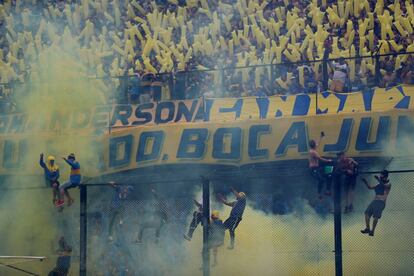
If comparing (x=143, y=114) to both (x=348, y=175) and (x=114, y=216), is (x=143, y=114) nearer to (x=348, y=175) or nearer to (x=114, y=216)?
(x=114, y=216)

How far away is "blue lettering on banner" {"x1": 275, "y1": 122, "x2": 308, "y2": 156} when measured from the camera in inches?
639

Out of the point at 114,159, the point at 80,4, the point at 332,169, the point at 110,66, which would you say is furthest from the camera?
the point at 80,4

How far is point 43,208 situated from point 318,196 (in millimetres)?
5256

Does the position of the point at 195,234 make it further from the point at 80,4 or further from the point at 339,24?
the point at 80,4

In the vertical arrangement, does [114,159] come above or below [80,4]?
below

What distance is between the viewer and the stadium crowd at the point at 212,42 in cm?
1872

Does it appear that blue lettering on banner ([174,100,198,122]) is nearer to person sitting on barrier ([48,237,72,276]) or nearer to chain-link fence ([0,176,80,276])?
chain-link fence ([0,176,80,276])

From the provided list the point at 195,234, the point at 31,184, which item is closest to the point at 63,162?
the point at 31,184

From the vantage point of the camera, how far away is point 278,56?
20.3 meters

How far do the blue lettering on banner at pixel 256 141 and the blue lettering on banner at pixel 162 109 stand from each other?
1.85 m

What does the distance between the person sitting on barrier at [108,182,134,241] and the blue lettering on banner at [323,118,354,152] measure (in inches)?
131

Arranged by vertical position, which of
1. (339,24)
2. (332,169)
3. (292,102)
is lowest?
(332,169)

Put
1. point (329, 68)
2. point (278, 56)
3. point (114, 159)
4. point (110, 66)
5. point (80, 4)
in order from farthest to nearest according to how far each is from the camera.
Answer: point (80, 4) < point (110, 66) < point (278, 56) < point (329, 68) < point (114, 159)

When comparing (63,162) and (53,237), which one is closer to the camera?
(53,237)
